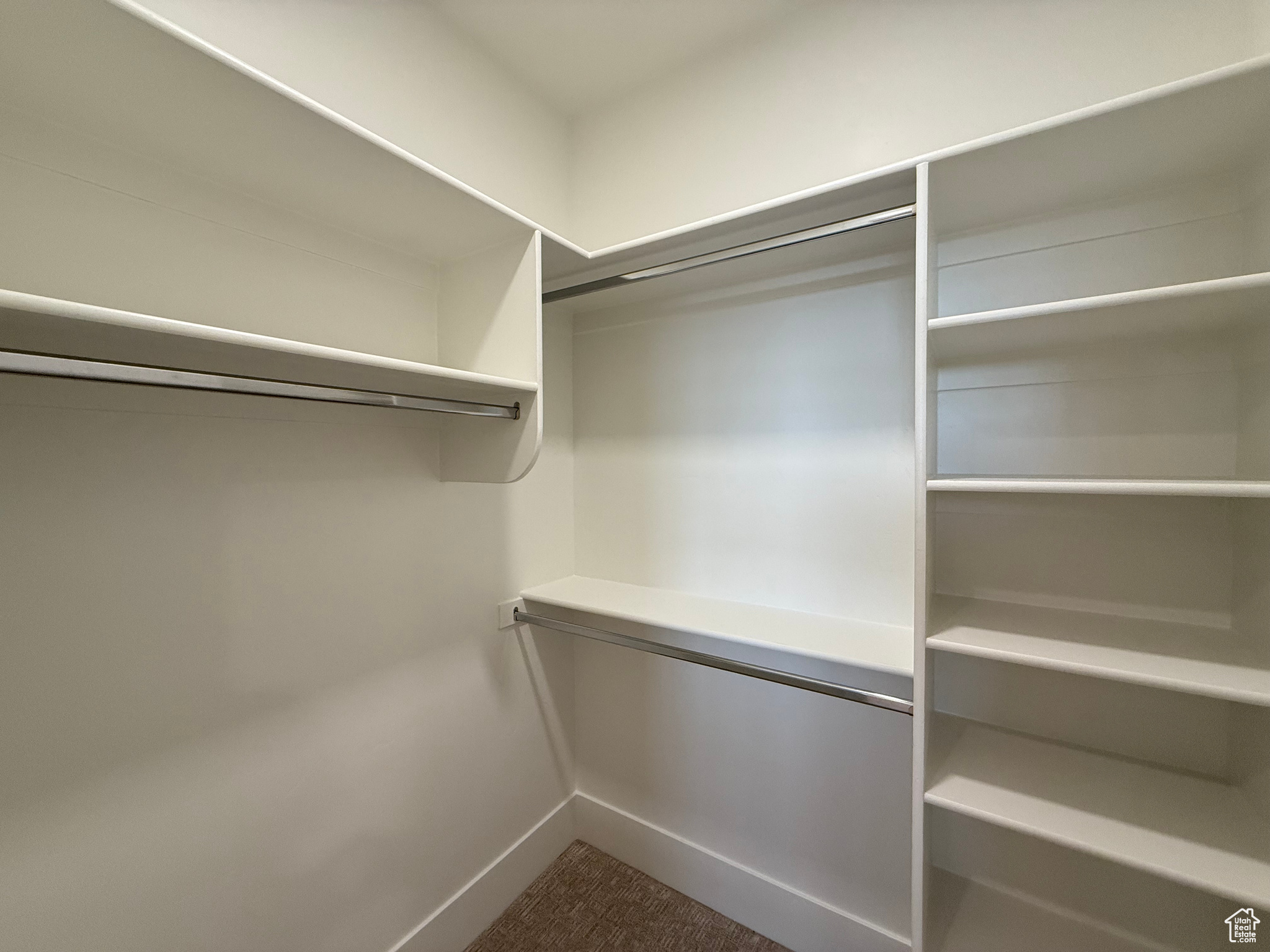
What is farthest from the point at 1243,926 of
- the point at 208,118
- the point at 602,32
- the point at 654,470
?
the point at 602,32

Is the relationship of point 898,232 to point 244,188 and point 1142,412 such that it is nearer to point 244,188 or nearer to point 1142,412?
point 1142,412

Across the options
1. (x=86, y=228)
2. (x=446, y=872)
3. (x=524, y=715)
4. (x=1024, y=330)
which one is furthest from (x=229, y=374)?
(x=1024, y=330)

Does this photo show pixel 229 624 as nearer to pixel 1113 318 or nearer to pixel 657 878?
pixel 657 878

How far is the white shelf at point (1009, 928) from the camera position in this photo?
3.91 ft

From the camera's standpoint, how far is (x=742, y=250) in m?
1.29

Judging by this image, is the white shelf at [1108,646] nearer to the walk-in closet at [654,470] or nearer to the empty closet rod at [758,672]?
the walk-in closet at [654,470]

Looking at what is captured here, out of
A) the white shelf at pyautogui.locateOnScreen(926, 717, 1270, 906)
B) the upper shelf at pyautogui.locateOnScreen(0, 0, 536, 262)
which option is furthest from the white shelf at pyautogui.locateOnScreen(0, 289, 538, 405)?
the white shelf at pyautogui.locateOnScreen(926, 717, 1270, 906)

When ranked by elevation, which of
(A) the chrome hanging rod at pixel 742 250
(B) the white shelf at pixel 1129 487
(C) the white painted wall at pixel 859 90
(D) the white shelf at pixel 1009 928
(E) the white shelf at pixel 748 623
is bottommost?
(D) the white shelf at pixel 1009 928

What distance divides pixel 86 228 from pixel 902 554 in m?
1.91

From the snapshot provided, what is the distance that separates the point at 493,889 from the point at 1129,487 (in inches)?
82.1

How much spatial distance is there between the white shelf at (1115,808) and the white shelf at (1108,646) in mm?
256

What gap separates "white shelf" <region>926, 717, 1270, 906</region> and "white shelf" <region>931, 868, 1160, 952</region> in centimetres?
37

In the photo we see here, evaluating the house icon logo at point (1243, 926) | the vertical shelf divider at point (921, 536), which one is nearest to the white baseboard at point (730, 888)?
the vertical shelf divider at point (921, 536)

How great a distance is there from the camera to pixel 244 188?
3.56ft
